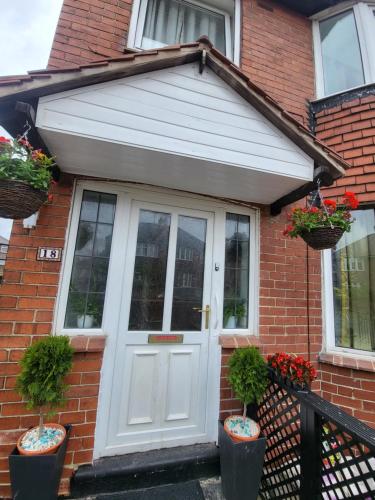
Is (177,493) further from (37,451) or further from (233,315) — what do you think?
(233,315)

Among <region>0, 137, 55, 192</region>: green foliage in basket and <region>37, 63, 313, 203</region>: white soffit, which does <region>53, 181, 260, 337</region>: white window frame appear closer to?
<region>37, 63, 313, 203</region>: white soffit

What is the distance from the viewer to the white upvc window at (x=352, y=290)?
285 centimetres

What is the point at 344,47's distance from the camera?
11.9 ft

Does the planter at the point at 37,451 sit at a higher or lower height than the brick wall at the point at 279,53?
lower

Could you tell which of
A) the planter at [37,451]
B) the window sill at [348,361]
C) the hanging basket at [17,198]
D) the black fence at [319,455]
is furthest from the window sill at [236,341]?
the hanging basket at [17,198]

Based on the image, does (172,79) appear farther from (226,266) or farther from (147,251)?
(226,266)

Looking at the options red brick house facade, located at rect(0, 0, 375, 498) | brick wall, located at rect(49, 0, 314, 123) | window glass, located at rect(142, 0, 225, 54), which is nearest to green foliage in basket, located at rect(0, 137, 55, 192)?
red brick house facade, located at rect(0, 0, 375, 498)

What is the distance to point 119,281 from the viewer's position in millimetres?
2420

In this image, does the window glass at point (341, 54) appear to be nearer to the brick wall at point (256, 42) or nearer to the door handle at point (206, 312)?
the brick wall at point (256, 42)

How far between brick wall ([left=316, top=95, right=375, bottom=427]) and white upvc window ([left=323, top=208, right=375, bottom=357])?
22 cm

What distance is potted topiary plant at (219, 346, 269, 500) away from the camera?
1972 mm

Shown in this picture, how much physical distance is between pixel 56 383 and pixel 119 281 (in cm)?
95

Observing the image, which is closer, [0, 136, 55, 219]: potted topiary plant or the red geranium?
[0, 136, 55, 219]: potted topiary plant

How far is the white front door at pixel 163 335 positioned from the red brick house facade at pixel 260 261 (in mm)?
228
